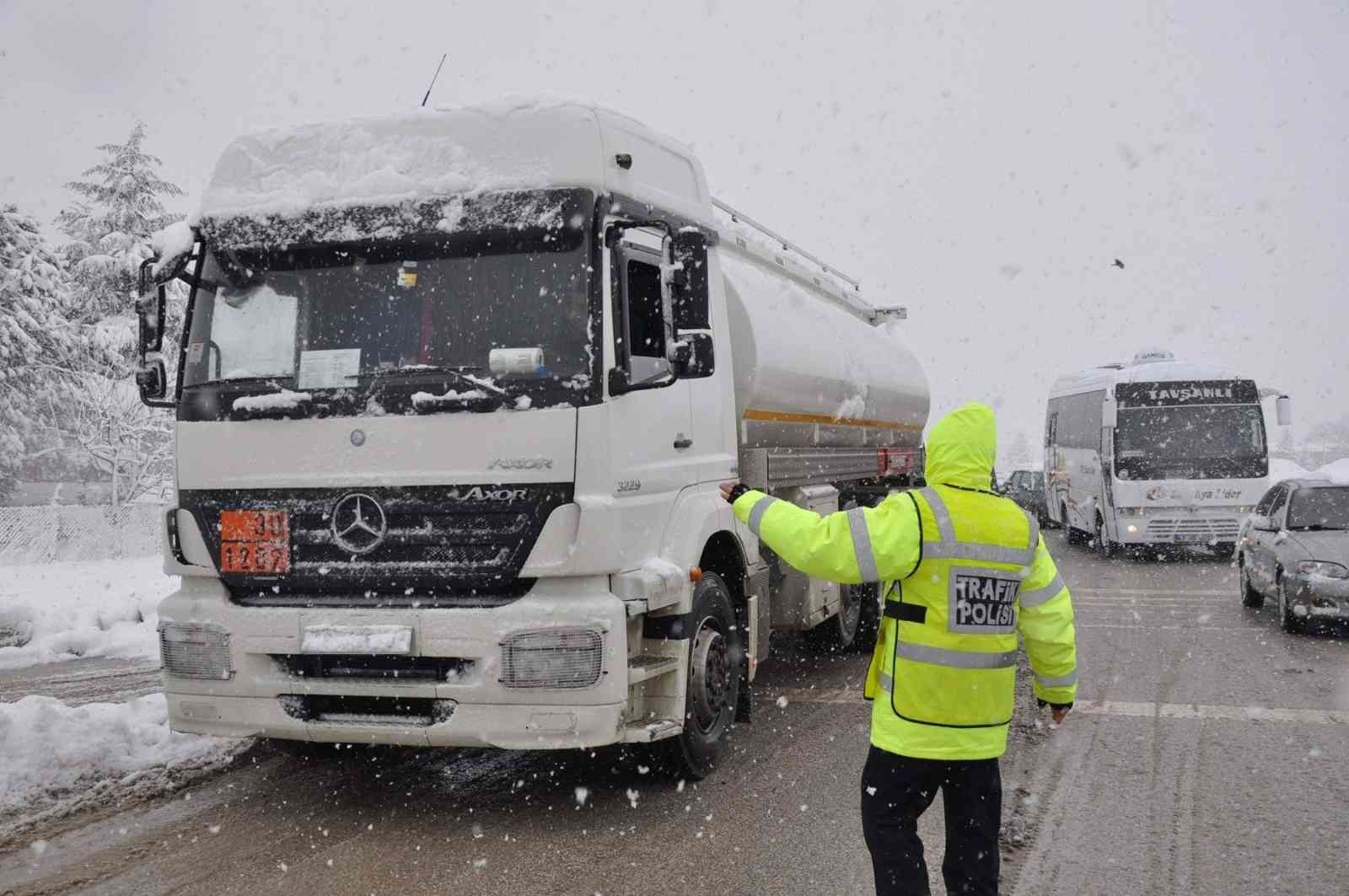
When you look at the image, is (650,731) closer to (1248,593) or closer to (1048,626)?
(1048,626)

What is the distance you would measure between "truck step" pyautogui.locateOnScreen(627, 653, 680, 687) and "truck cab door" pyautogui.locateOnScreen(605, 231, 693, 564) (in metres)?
0.50

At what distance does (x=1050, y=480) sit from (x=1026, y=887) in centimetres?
2411

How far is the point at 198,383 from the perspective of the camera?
18.5 ft

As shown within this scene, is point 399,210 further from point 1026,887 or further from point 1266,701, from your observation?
point 1266,701

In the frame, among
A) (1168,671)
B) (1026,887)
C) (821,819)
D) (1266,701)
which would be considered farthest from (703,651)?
(1168,671)

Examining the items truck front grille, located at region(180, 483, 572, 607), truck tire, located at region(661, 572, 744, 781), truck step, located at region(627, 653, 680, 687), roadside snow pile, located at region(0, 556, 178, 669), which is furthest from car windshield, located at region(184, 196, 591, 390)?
roadside snow pile, located at region(0, 556, 178, 669)

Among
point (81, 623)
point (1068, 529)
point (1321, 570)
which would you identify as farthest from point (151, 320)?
point (1068, 529)

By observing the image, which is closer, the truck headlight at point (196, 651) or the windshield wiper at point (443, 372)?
A: the windshield wiper at point (443, 372)

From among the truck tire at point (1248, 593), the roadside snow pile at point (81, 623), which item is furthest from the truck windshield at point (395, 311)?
the truck tire at point (1248, 593)

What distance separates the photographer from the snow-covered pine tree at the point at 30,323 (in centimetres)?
3297

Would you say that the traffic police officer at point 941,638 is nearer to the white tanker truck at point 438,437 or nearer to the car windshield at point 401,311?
the white tanker truck at point 438,437

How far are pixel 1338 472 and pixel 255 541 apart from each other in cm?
1190

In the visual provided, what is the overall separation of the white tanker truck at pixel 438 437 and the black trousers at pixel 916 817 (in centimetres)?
181

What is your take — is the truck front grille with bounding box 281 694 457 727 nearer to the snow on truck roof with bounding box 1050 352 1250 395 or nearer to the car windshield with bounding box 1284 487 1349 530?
the car windshield with bounding box 1284 487 1349 530
